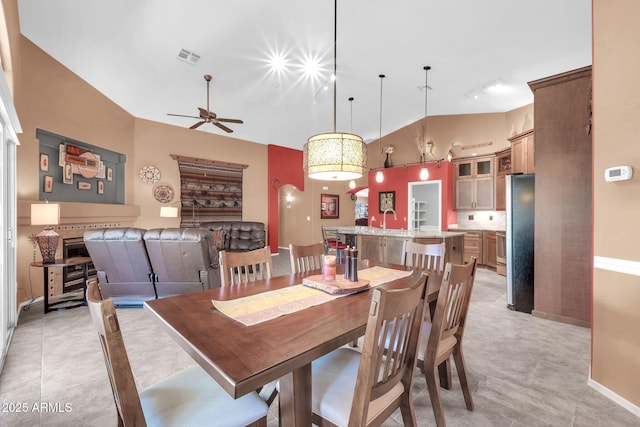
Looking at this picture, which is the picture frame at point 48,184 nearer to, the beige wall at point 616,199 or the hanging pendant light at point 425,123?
the hanging pendant light at point 425,123

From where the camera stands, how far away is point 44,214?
3.20 metres

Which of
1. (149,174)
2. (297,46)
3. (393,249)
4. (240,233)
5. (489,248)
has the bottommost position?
(489,248)

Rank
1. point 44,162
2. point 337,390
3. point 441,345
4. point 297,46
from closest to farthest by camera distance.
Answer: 1. point 337,390
2. point 441,345
3. point 297,46
4. point 44,162

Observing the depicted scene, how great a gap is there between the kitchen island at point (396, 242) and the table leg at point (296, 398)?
340 cm

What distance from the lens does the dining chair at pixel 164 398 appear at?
845 millimetres

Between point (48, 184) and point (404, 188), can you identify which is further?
point (404, 188)

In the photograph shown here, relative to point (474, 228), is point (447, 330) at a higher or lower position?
lower

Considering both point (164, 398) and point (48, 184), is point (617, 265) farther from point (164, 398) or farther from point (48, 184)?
point (48, 184)

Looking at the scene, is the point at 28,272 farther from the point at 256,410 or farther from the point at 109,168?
the point at 256,410

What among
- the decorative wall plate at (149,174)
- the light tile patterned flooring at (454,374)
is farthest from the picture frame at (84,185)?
the light tile patterned flooring at (454,374)

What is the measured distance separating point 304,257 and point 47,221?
120 inches

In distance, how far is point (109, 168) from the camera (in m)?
5.25

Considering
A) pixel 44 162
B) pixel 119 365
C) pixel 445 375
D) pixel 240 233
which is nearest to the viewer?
pixel 119 365

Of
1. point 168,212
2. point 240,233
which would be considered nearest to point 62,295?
point 168,212
